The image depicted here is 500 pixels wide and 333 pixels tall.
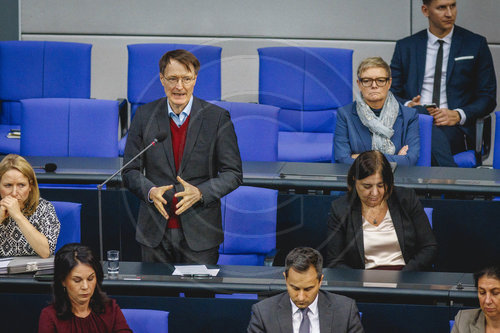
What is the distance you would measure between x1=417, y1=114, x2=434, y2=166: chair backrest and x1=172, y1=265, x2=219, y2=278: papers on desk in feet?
5.03

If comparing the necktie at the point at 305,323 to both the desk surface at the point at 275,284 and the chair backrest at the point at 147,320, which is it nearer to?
the desk surface at the point at 275,284

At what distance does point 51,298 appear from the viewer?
2688 millimetres

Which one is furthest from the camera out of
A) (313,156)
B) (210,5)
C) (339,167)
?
(210,5)

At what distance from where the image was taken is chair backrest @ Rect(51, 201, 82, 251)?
118 inches

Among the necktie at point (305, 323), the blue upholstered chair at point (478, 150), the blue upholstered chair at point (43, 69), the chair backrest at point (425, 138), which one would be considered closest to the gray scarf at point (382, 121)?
the chair backrest at point (425, 138)

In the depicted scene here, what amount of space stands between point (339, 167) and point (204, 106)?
3.36 feet

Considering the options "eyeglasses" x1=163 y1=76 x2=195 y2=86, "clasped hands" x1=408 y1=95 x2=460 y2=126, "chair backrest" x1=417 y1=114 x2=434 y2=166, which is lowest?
"chair backrest" x1=417 y1=114 x2=434 y2=166

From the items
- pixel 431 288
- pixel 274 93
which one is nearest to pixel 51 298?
pixel 431 288

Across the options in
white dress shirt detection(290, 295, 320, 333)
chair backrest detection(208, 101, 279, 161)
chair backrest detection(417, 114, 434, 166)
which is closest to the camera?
white dress shirt detection(290, 295, 320, 333)

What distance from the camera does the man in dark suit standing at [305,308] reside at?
246 cm

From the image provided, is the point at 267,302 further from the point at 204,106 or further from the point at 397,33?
the point at 397,33

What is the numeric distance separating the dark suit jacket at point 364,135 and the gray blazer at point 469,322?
123 centimetres

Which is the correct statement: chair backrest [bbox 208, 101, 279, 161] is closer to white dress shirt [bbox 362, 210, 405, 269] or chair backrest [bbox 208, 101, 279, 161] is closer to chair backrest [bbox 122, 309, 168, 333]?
white dress shirt [bbox 362, 210, 405, 269]

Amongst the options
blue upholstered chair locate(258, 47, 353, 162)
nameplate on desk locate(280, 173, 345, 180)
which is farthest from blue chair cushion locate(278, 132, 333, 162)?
nameplate on desk locate(280, 173, 345, 180)
